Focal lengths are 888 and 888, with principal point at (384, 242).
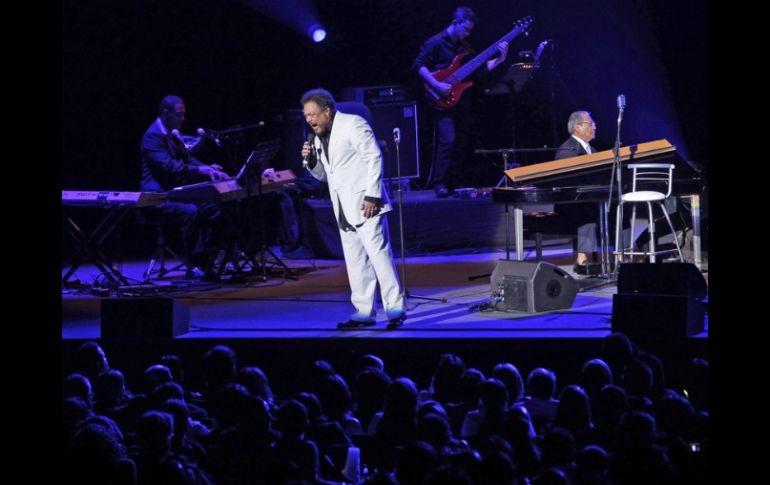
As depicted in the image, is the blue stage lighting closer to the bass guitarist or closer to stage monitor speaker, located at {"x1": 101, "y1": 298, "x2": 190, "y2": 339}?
the bass guitarist

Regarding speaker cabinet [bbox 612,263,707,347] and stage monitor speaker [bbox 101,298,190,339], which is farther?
stage monitor speaker [bbox 101,298,190,339]

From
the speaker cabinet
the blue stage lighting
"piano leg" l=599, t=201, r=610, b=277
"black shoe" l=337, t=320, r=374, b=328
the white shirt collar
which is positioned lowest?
"black shoe" l=337, t=320, r=374, b=328

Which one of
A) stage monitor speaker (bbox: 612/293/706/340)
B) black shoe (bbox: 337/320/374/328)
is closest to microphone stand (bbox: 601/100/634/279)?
stage monitor speaker (bbox: 612/293/706/340)

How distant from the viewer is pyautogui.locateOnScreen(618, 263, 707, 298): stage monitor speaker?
507 cm

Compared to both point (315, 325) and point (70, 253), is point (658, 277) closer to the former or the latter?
point (315, 325)

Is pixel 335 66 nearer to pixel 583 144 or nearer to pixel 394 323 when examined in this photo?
pixel 583 144

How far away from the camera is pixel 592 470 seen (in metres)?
3.42

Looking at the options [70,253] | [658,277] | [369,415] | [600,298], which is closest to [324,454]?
[369,415]

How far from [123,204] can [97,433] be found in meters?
3.86

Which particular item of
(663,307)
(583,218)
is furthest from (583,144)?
(663,307)

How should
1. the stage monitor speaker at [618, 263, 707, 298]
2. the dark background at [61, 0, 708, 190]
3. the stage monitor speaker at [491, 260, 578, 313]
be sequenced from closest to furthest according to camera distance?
the stage monitor speaker at [618, 263, 707, 298], the stage monitor speaker at [491, 260, 578, 313], the dark background at [61, 0, 708, 190]

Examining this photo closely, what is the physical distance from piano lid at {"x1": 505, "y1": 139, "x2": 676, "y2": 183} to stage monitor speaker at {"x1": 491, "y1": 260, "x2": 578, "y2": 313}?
1.15 metres

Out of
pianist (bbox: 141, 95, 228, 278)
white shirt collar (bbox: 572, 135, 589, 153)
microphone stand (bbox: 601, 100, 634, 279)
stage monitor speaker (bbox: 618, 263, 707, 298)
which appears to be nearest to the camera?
stage monitor speaker (bbox: 618, 263, 707, 298)

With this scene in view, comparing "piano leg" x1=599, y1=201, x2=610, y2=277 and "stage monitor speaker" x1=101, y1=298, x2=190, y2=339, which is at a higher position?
"piano leg" x1=599, y1=201, x2=610, y2=277
